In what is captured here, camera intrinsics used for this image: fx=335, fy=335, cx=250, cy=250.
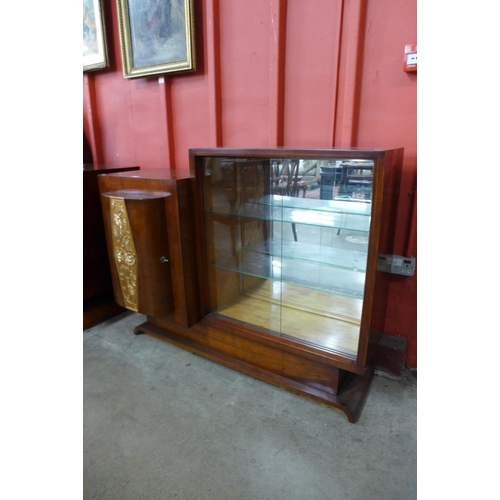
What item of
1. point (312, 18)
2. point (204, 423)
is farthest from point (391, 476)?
point (312, 18)

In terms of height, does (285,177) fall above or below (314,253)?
above

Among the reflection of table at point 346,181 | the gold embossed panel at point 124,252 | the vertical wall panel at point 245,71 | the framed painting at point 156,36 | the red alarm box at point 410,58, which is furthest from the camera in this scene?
the framed painting at point 156,36

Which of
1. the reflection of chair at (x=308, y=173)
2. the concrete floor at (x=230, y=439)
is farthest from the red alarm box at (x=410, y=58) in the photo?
the concrete floor at (x=230, y=439)

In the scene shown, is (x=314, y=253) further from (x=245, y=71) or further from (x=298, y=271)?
(x=245, y=71)

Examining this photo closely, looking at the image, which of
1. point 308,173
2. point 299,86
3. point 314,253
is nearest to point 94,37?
point 299,86

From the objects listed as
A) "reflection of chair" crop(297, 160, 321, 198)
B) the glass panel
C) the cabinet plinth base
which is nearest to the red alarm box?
the glass panel

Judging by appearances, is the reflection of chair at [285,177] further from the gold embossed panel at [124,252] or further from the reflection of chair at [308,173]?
the gold embossed panel at [124,252]

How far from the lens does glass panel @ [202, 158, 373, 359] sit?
1674 millimetres

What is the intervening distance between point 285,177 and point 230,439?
50.8 inches

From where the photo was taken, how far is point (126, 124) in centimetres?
260

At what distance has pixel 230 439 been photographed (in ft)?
4.90

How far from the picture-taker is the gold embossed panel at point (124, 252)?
1.72 meters

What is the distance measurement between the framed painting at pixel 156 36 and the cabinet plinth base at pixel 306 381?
1.68m
